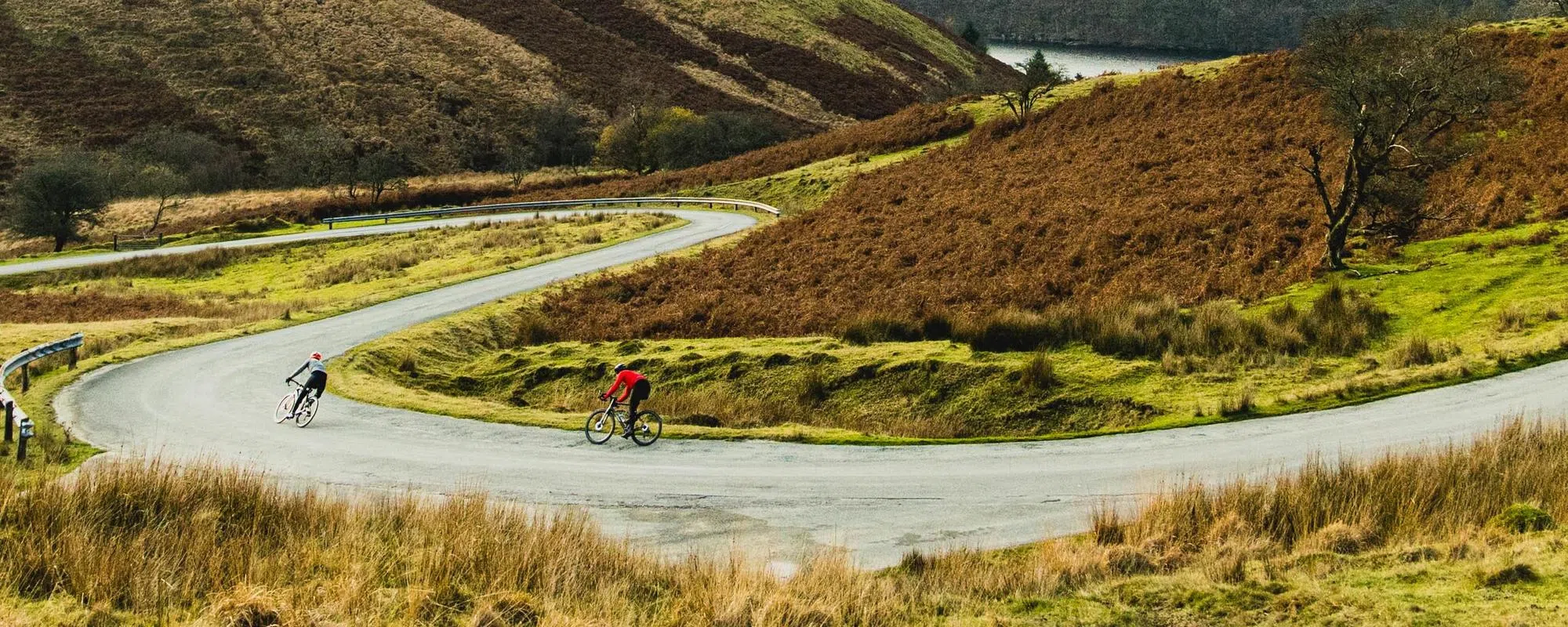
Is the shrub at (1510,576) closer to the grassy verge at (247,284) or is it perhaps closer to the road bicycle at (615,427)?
the road bicycle at (615,427)

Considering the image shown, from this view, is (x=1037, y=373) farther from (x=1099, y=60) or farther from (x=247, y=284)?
(x=1099, y=60)

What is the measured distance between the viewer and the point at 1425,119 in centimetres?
2897

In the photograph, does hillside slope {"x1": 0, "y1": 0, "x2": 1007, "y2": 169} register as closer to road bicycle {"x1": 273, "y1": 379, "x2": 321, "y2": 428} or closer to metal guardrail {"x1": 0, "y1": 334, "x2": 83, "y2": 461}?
metal guardrail {"x1": 0, "y1": 334, "x2": 83, "y2": 461}

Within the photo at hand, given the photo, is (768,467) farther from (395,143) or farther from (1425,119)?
(395,143)

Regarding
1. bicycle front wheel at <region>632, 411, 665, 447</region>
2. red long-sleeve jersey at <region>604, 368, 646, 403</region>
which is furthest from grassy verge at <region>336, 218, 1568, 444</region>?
red long-sleeve jersey at <region>604, 368, 646, 403</region>

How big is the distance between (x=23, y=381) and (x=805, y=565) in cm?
1991

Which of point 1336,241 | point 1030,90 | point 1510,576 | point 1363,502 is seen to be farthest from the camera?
point 1030,90

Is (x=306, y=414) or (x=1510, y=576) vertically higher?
(x=306, y=414)

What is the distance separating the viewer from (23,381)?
20922 mm

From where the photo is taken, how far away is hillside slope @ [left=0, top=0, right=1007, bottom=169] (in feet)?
281

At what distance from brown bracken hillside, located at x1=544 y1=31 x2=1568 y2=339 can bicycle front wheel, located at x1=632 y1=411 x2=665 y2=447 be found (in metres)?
8.23

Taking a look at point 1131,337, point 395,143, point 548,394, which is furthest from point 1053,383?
point 395,143

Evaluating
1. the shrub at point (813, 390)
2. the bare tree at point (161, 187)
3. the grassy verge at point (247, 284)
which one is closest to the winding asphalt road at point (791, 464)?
the shrub at point (813, 390)

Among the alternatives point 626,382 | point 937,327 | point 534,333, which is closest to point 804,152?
point 534,333
